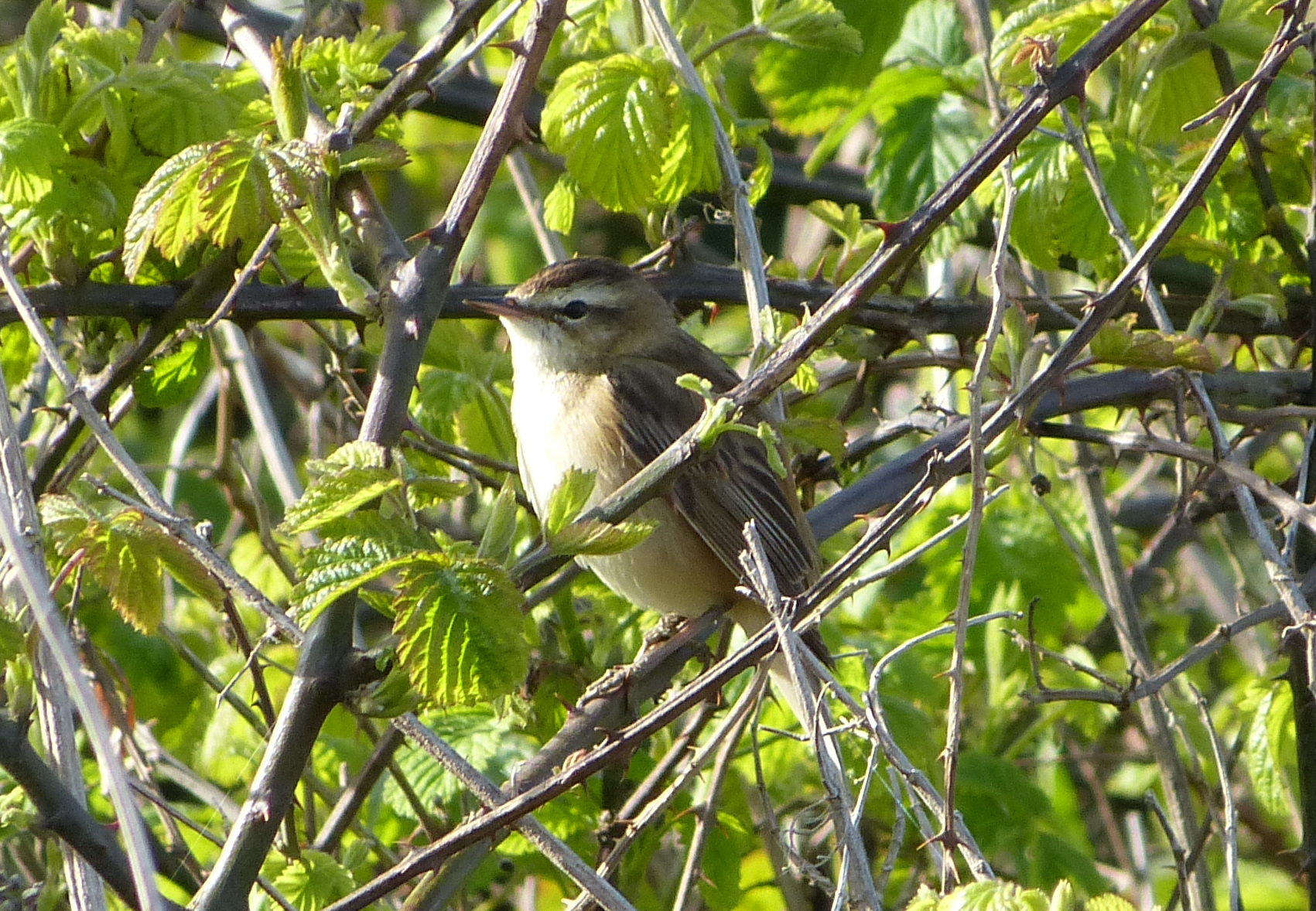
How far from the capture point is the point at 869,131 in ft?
20.8

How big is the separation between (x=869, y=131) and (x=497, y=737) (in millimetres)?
3817

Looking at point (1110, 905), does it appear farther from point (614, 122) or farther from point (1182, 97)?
point (1182, 97)

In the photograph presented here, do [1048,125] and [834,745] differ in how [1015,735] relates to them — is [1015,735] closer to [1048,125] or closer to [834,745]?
[1048,125]

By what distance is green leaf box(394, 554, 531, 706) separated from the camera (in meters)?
1.91

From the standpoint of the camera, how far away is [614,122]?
2809 mm

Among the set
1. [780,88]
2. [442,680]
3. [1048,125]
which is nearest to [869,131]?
[780,88]

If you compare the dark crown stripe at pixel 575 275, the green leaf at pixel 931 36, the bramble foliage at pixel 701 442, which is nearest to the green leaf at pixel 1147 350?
the bramble foliage at pixel 701 442

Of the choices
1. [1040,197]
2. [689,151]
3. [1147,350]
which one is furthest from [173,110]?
[1147,350]

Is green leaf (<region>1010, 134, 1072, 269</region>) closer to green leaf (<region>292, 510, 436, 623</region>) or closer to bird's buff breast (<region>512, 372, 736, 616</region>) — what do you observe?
bird's buff breast (<region>512, 372, 736, 616</region>)

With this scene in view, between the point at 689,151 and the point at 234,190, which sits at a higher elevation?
the point at 234,190

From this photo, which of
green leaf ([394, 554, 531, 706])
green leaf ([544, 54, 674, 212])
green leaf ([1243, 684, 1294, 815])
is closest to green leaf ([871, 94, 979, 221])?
green leaf ([544, 54, 674, 212])

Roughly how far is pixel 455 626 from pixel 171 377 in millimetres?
1495

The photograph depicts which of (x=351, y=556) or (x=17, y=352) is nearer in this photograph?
(x=351, y=556)

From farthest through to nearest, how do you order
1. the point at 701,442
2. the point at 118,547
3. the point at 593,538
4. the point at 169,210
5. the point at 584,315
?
1. the point at 584,315
2. the point at 169,210
3. the point at 118,547
4. the point at 701,442
5. the point at 593,538
